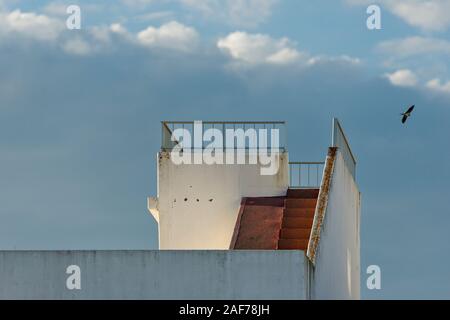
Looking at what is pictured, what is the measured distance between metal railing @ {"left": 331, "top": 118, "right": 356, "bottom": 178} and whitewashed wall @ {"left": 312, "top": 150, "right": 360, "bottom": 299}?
260mm

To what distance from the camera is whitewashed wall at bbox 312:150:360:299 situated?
39469 millimetres

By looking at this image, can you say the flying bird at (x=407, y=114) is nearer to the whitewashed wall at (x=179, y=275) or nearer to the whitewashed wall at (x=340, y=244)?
the whitewashed wall at (x=340, y=244)

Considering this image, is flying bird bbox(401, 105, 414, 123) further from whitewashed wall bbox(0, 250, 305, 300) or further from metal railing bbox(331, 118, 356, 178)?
whitewashed wall bbox(0, 250, 305, 300)

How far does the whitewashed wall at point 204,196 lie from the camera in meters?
45.1

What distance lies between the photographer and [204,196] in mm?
45250

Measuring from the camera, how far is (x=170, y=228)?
45.4 m

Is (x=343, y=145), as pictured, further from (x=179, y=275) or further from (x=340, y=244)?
(x=179, y=275)

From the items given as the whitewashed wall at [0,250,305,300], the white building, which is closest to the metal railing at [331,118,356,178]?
the white building

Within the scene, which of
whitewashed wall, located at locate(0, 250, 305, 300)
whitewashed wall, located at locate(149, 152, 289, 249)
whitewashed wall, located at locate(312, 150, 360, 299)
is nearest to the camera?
whitewashed wall, located at locate(0, 250, 305, 300)

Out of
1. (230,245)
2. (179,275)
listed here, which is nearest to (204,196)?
(230,245)

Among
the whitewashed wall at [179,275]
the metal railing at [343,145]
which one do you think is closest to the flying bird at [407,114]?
the metal railing at [343,145]

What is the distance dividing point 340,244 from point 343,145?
8.96 ft
